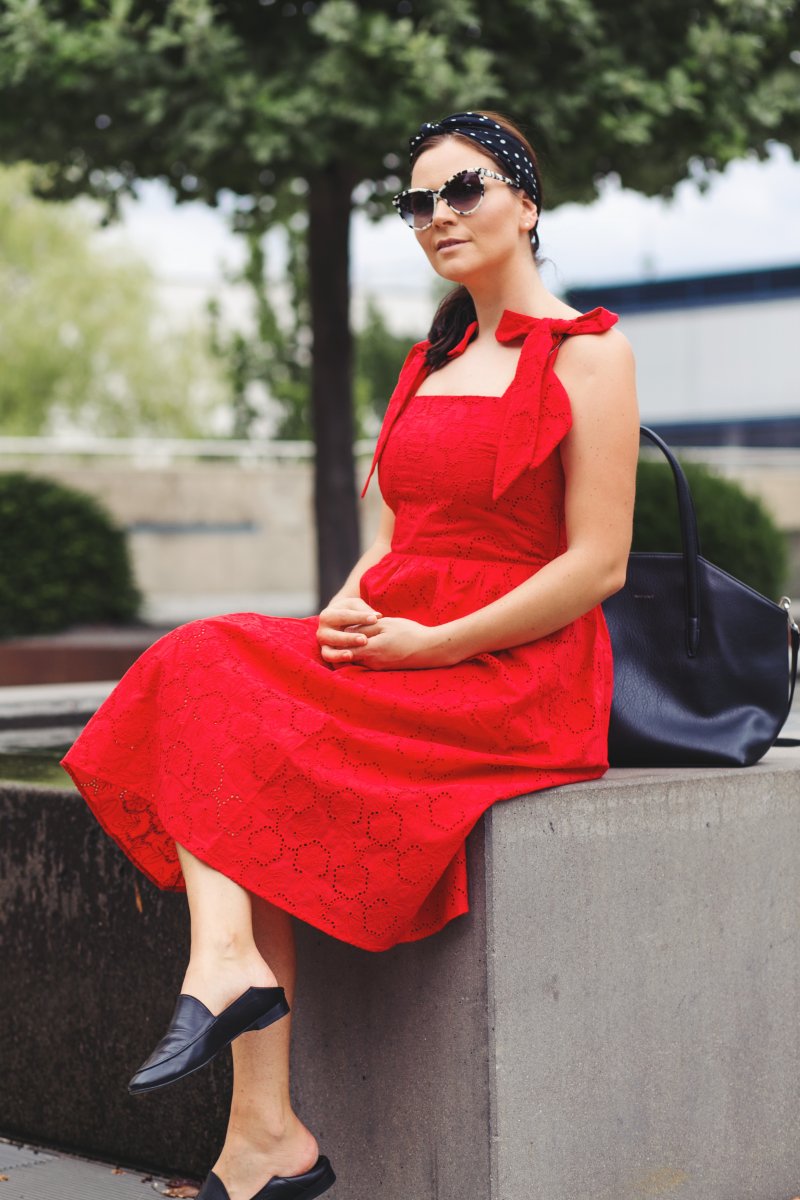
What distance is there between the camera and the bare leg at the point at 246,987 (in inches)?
104

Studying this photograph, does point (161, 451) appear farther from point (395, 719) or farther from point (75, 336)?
point (75, 336)

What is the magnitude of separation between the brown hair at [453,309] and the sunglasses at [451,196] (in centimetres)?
9

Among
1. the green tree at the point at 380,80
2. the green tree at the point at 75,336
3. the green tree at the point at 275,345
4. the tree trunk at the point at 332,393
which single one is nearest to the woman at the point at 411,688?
the green tree at the point at 380,80

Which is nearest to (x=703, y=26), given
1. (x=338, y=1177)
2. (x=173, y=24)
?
(x=173, y=24)

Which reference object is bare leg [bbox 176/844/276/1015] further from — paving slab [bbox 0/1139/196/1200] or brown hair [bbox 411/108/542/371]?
brown hair [bbox 411/108/542/371]

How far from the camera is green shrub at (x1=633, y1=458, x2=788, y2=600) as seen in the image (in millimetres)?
12242

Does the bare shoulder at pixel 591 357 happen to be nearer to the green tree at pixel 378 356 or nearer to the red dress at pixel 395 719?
the red dress at pixel 395 719

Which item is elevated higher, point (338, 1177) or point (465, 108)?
point (465, 108)

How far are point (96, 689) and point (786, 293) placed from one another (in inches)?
1632

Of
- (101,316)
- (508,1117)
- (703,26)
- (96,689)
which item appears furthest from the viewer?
(101,316)

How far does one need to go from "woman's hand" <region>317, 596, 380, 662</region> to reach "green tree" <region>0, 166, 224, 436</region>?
1304 inches

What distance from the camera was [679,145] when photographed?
32.5 ft

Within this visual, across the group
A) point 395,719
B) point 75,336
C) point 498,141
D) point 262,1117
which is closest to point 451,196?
point 498,141

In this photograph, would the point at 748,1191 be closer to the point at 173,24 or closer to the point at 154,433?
the point at 173,24
